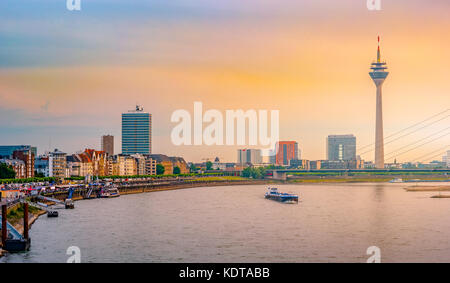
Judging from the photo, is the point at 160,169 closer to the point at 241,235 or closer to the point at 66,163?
the point at 66,163

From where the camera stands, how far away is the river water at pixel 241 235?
3003 cm

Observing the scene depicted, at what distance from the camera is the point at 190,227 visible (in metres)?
40.6

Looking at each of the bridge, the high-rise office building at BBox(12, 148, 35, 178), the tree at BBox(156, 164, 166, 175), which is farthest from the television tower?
the high-rise office building at BBox(12, 148, 35, 178)

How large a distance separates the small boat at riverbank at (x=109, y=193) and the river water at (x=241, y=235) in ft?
70.4

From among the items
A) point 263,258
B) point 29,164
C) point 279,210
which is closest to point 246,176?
point 29,164

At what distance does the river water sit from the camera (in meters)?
30.0

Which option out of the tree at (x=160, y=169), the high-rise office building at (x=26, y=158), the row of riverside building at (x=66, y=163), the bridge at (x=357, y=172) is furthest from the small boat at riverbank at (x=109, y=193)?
the tree at (x=160, y=169)

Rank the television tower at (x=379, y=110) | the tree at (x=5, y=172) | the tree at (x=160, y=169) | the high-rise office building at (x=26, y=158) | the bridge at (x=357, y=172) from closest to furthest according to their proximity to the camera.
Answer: the tree at (x=5, y=172)
the high-rise office building at (x=26, y=158)
the bridge at (x=357, y=172)
the tree at (x=160, y=169)
the television tower at (x=379, y=110)

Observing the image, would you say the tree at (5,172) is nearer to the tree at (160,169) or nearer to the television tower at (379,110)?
the tree at (160,169)

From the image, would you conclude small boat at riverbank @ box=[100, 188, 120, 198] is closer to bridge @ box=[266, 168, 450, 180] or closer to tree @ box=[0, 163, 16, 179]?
tree @ box=[0, 163, 16, 179]

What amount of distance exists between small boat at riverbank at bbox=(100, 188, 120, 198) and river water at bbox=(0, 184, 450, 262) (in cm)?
2147

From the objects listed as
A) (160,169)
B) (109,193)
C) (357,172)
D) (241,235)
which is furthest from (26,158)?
(357,172)

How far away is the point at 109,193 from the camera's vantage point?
79.1m

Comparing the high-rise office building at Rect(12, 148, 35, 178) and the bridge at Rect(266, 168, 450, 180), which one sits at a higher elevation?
the high-rise office building at Rect(12, 148, 35, 178)
